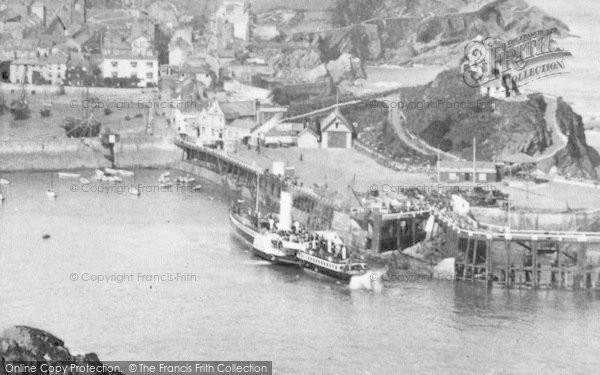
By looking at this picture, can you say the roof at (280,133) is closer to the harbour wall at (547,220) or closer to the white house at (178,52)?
the harbour wall at (547,220)

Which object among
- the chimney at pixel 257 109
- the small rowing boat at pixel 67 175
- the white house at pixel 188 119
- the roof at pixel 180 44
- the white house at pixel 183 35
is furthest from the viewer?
the white house at pixel 183 35

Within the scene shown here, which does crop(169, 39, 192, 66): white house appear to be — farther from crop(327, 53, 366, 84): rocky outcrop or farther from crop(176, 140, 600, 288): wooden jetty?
crop(176, 140, 600, 288): wooden jetty

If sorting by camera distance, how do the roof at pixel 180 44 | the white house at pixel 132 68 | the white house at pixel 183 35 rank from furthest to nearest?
the white house at pixel 183 35, the roof at pixel 180 44, the white house at pixel 132 68

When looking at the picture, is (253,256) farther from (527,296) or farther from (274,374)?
(274,374)

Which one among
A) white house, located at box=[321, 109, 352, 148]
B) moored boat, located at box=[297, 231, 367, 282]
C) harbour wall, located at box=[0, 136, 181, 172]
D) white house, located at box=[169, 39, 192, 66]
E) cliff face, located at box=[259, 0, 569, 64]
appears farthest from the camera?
white house, located at box=[169, 39, 192, 66]

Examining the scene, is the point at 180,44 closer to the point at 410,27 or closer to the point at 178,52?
the point at 178,52

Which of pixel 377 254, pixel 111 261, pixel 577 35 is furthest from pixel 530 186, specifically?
pixel 577 35

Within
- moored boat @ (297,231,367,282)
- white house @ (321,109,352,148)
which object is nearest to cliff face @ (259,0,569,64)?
white house @ (321,109,352,148)

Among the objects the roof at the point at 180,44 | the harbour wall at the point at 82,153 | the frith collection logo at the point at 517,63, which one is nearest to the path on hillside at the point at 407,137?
the frith collection logo at the point at 517,63
